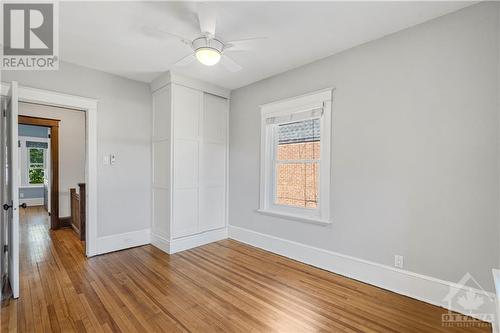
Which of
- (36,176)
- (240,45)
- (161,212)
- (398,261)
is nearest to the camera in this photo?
(398,261)

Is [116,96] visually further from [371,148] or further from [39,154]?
[39,154]

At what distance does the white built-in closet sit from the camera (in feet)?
12.0

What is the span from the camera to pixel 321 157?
3168 millimetres

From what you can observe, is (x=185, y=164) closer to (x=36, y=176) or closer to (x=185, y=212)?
(x=185, y=212)

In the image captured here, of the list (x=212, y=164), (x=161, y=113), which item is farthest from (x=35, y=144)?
(x=212, y=164)

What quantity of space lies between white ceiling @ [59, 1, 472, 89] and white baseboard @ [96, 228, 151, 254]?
2556 mm

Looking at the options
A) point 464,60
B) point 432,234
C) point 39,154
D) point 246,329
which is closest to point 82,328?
point 246,329

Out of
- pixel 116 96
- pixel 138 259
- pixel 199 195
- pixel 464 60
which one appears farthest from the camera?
pixel 199 195

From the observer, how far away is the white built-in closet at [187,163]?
3666 mm

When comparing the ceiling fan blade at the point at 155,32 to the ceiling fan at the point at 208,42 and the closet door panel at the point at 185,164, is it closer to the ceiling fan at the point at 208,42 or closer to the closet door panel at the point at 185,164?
the ceiling fan at the point at 208,42

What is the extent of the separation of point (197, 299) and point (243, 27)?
9.17 ft

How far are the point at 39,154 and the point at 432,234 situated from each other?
10892 mm

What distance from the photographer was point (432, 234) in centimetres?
231

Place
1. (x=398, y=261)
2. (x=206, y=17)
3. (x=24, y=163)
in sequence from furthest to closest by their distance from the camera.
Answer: (x=24, y=163) < (x=398, y=261) < (x=206, y=17)
